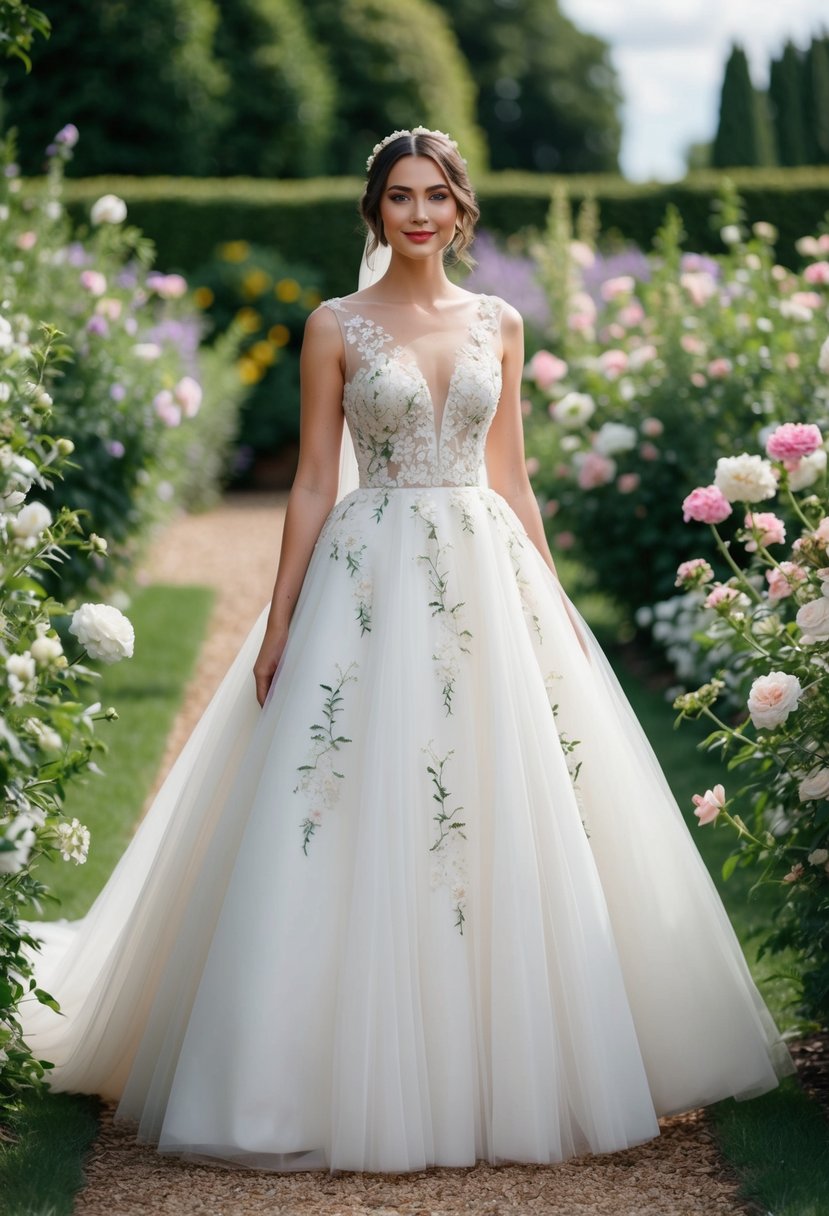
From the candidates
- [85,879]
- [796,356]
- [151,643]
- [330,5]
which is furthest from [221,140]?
[85,879]

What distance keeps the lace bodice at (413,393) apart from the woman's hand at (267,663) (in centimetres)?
40

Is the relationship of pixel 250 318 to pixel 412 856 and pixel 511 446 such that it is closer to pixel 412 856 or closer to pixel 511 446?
pixel 511 446

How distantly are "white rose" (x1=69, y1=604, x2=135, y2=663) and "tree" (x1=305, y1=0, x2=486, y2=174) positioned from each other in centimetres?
2203

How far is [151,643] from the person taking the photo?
8461 millimetres

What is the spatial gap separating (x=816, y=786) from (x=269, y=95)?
20.7m

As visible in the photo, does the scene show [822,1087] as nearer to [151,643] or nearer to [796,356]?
[796,356]

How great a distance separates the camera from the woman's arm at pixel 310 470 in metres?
3.31

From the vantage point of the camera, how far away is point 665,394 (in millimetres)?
7367

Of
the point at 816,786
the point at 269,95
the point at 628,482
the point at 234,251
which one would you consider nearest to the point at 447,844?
the point at 816,786

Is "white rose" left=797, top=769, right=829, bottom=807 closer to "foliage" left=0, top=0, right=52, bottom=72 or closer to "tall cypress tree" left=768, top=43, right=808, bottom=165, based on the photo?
"foliage" left=0, top=0, right=52, bottom=72

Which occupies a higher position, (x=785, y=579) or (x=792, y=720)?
(x=785, y=579)

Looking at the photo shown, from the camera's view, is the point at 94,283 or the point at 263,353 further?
the point at 263,353

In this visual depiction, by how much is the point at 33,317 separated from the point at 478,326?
3811 millimetres

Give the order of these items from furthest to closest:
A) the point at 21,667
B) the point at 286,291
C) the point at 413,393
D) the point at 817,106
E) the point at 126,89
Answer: the point at 817,106, the point at 126,89, the point at 286,291, the point at 413,393, the point at 21,667
